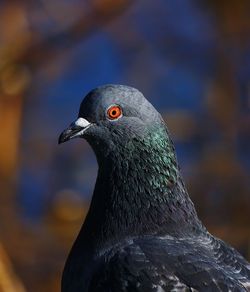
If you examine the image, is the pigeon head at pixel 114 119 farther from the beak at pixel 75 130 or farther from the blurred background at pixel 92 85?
the blurred background at pixel 92 85

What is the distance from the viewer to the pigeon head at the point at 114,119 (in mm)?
6637

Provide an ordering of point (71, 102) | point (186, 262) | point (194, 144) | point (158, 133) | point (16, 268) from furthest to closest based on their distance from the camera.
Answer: point (71, 102)
point (194, 144)
point (16, 268)
point (158, 133)
point (186, 262)

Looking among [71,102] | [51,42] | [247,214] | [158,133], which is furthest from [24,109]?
[158,133]

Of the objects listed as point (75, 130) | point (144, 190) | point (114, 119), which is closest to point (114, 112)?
point (114, 119)

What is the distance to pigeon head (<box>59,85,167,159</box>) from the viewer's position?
6.64m

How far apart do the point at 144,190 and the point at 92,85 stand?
7163mm

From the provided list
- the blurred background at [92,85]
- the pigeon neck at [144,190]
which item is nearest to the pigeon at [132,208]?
the pigeon neck at [144,190]

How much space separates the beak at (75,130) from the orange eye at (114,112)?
0.41 ft

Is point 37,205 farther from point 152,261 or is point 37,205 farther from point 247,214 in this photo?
point 152,261

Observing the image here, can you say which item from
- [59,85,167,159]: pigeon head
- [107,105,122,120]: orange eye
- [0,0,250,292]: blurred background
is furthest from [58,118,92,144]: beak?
[0,0,250,292]: blurred background

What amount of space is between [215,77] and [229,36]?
0.46 metres

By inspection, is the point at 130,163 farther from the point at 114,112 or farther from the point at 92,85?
the point at 92,85

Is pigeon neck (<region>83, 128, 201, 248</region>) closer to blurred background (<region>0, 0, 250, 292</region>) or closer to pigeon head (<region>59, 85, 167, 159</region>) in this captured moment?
pigeon head (<region>59, 85, 167, 159</region>)

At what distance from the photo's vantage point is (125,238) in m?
6.51
